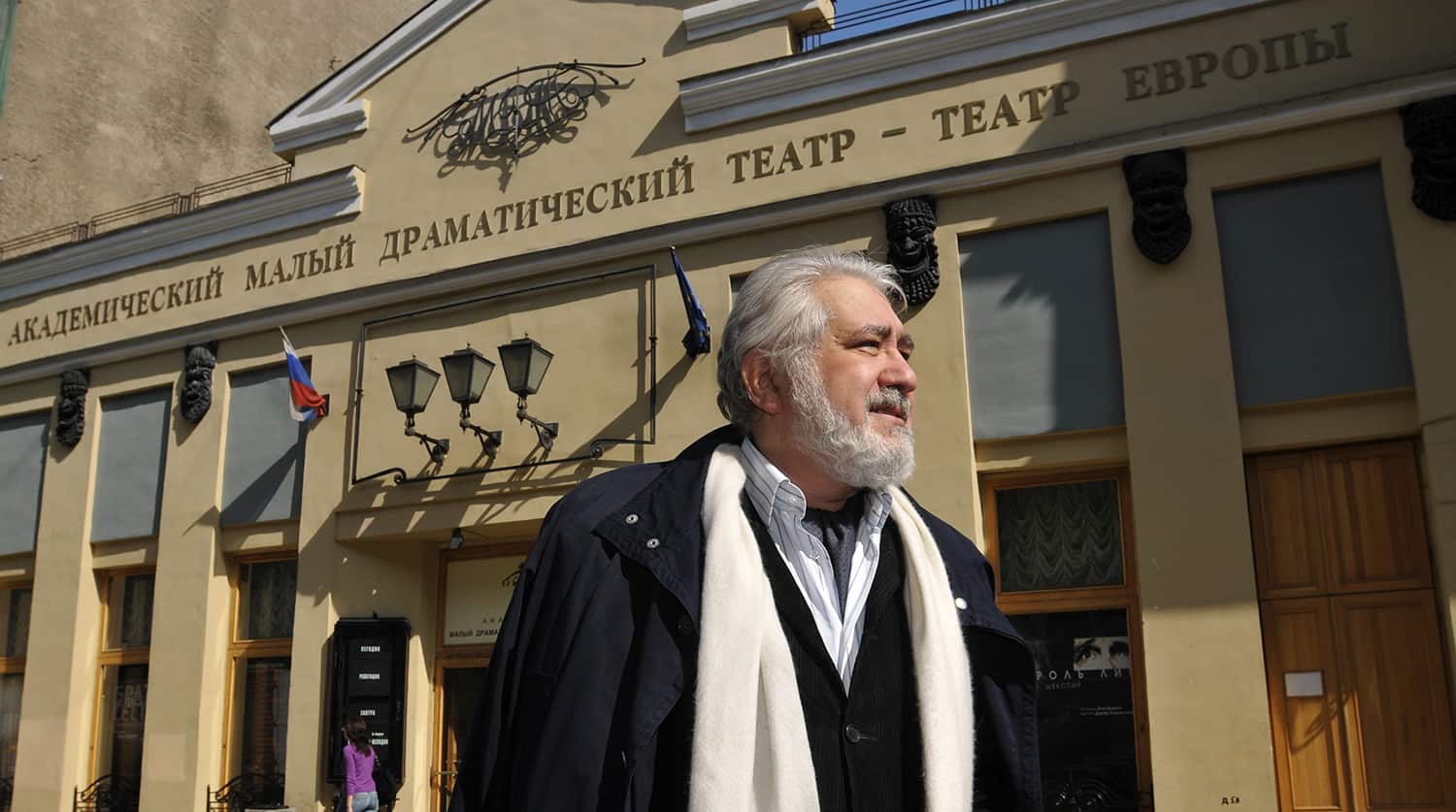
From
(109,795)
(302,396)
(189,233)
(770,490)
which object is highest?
(189,233)

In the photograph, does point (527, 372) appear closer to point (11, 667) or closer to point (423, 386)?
point (423, 386)

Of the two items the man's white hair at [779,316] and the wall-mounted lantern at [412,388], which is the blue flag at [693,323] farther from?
the man's white hair at [779,316]

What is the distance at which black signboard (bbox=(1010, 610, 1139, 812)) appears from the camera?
7.91 meters

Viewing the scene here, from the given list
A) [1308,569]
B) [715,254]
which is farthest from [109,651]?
[1308,569]

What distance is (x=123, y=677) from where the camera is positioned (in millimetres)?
11883

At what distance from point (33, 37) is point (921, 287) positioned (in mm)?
12231


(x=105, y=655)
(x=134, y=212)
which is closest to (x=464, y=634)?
(x=105, y=655)

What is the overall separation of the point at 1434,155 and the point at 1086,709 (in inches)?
152

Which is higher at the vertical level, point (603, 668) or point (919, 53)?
point (919, 53)

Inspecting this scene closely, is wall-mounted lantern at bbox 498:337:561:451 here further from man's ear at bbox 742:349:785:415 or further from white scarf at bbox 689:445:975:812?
white scarf at bbox 689:445:975:812

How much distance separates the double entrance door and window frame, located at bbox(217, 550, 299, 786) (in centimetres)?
775

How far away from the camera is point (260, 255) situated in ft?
38.9

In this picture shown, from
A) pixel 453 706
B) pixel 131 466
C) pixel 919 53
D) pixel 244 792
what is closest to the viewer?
pixel 919 53

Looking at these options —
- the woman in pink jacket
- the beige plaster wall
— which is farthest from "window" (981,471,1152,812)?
the beige plaster wall
